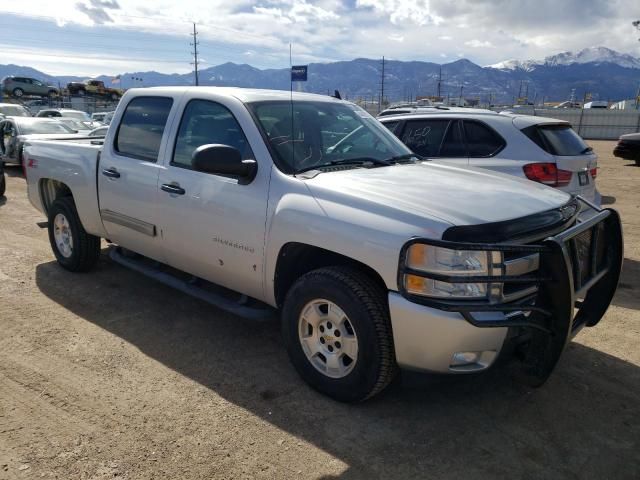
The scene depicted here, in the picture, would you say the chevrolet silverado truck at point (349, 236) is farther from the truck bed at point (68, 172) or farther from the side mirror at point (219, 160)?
the truck bed at point (68, 172)

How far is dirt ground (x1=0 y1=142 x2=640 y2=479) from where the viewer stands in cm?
274

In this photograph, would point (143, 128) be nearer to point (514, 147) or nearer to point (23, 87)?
point (514, 147)

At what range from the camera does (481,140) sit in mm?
6230

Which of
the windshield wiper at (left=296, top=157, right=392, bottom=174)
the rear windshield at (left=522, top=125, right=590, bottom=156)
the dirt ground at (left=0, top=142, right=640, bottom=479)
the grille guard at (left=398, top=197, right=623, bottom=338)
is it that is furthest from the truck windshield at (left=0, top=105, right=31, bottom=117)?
the grille guard at (left=398, top=197, right=623, bottom=338)

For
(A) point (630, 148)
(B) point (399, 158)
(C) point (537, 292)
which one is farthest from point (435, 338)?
(A) point (630, 148)

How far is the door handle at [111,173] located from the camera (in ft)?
15.4

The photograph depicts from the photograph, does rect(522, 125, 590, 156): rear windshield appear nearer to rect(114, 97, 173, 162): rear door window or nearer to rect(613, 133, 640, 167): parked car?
rect(114, 97, 173, 162): rear door window

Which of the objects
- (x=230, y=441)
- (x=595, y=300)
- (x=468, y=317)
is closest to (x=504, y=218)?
(x=468, y=317)

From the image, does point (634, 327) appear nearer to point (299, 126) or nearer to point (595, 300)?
point (595, 300)

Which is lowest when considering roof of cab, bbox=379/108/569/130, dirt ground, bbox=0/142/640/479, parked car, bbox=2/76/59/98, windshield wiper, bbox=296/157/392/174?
dirt ground, bbox=0/142/640/479

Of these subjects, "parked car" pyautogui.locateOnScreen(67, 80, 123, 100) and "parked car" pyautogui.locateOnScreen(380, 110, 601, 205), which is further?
"parked car" pyautogui.locateOnScreen(67, 80, 123, 100)

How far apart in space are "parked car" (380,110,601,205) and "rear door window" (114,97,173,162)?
3.02m

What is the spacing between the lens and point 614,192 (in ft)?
38.2

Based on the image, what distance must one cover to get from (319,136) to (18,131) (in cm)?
1279
